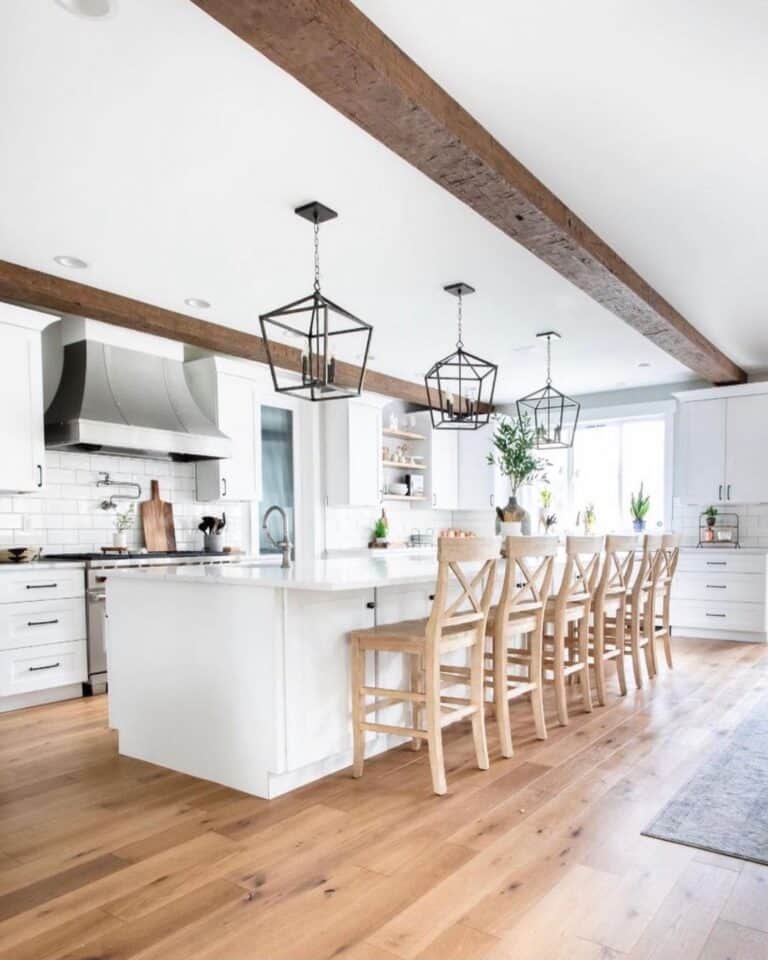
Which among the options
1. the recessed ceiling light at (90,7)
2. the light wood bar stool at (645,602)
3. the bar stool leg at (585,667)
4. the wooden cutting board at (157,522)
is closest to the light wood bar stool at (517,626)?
the bar stool leg at (585,667)

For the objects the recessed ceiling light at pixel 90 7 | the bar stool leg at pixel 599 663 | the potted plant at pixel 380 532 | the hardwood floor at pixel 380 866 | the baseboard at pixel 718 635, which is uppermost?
the recessed ceiling light at pixel 90 7

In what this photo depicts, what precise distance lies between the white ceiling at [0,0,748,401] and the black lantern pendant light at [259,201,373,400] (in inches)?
7.2

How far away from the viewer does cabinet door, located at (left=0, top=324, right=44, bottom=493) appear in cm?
438

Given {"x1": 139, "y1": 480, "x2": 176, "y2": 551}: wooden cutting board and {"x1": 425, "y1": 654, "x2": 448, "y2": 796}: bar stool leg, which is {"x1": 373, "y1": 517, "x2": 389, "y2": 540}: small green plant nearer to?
{"x1": 139, "y1": 480, "x2": 176, "y2": 551}: wooden cutting board

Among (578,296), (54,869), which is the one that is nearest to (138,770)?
(54,869)

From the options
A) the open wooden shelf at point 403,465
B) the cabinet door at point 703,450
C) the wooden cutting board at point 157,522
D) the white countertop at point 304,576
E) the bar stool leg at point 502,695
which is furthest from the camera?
the open wooden shelf at point 403,465

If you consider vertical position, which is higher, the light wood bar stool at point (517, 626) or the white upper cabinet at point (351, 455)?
the white upper cabinet at point (351, 455)

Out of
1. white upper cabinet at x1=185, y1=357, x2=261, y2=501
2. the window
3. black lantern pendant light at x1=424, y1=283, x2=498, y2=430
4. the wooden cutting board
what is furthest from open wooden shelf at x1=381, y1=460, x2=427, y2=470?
the wooden cutting board

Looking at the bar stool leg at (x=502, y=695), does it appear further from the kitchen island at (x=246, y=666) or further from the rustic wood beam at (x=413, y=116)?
the rustic wood beam at (x=413, y=116)

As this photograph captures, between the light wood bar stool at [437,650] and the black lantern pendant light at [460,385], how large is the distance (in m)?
0.92

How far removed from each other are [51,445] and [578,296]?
11.8 ft

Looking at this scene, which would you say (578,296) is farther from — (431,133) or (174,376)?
(174,376)

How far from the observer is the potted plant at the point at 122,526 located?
524cm

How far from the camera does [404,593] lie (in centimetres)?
351
